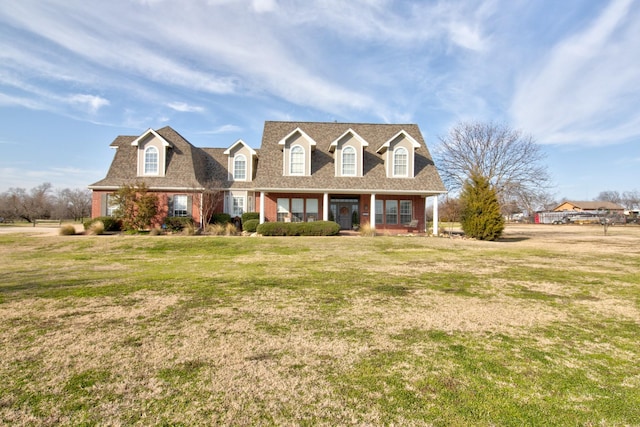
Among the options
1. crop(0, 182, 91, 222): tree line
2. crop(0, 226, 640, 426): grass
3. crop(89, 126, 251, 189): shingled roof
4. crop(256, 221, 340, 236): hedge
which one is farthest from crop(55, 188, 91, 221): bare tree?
crop(0, 226, 640, 426): grass

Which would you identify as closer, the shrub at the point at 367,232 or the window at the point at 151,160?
the shrub at the point at 367,232

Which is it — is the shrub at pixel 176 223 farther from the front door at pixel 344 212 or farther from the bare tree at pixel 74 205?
the bare tree at pixel 74 205

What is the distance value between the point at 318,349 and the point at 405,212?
74.9ft

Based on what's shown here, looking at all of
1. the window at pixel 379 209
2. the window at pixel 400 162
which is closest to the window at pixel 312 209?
the window at pixel 379 209

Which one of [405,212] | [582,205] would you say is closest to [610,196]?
[582,205]

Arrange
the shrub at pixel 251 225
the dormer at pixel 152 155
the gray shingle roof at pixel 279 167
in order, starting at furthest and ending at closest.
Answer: the dormer at pixel 152 155 < the gray shingle roof at pixel 279 167 < the shrub at pixel 251 225

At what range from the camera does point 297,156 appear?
24703 millimetres

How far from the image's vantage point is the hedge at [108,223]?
73.2 feet

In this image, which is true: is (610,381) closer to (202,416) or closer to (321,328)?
(321,328)

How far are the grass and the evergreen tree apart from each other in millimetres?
12560

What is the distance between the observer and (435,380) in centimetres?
349

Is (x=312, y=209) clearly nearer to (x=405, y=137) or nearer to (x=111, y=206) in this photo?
(x=405, y=137)

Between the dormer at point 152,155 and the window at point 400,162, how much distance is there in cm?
1679

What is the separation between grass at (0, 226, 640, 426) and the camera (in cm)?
299
